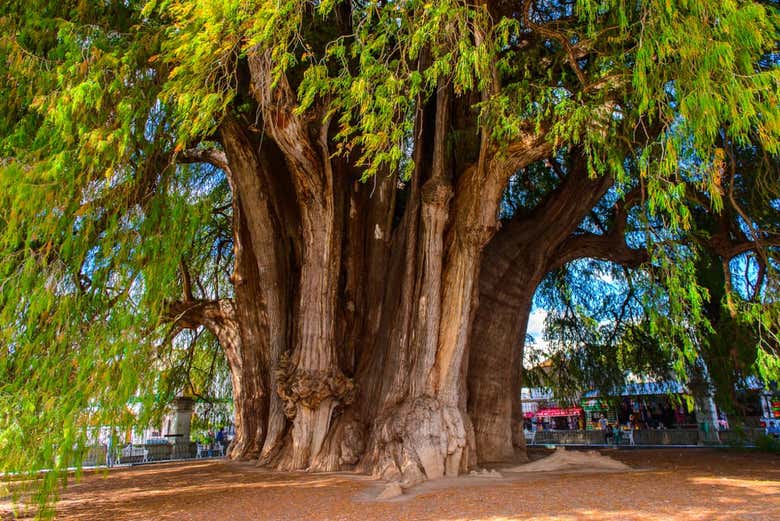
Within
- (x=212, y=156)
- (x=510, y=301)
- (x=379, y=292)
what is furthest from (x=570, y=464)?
(x=212, y=156)

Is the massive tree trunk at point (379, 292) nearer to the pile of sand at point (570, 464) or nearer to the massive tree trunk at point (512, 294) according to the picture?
the massive tree trunk at point (512, 294)

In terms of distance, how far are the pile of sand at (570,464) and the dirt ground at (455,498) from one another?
42 centimetres

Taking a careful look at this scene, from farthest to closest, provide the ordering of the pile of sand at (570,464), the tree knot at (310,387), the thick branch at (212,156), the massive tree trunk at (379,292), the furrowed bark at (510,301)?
the thick branch at (212,156) → the furrowed bark at (510,301) → the tree knot at (310,387) → the pile of sand at (570,464) → the massive tree trunk at (379,292)

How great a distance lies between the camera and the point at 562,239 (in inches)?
364

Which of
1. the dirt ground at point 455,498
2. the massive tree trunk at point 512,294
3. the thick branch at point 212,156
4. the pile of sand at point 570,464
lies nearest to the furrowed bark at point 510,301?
the massive tree trunk at point 512,294

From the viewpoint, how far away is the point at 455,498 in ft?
16.6

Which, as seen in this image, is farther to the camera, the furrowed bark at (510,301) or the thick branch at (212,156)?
the thick branch at (212,156)

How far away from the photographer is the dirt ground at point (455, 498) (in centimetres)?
430

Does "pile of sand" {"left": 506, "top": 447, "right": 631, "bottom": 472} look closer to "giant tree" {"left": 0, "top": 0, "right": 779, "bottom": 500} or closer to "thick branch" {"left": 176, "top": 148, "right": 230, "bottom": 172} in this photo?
"giant tree" {"left": 0, "top": 0, "right": 779, "bottom": 500}

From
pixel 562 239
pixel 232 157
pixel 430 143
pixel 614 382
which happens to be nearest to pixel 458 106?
pixel 430 143

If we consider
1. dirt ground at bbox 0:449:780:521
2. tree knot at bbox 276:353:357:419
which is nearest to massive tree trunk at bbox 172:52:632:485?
tree knot at bbox 276:353:357:419

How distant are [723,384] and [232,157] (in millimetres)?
9587

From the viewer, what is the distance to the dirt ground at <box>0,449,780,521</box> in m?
4.30

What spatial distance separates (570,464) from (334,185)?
552cm
